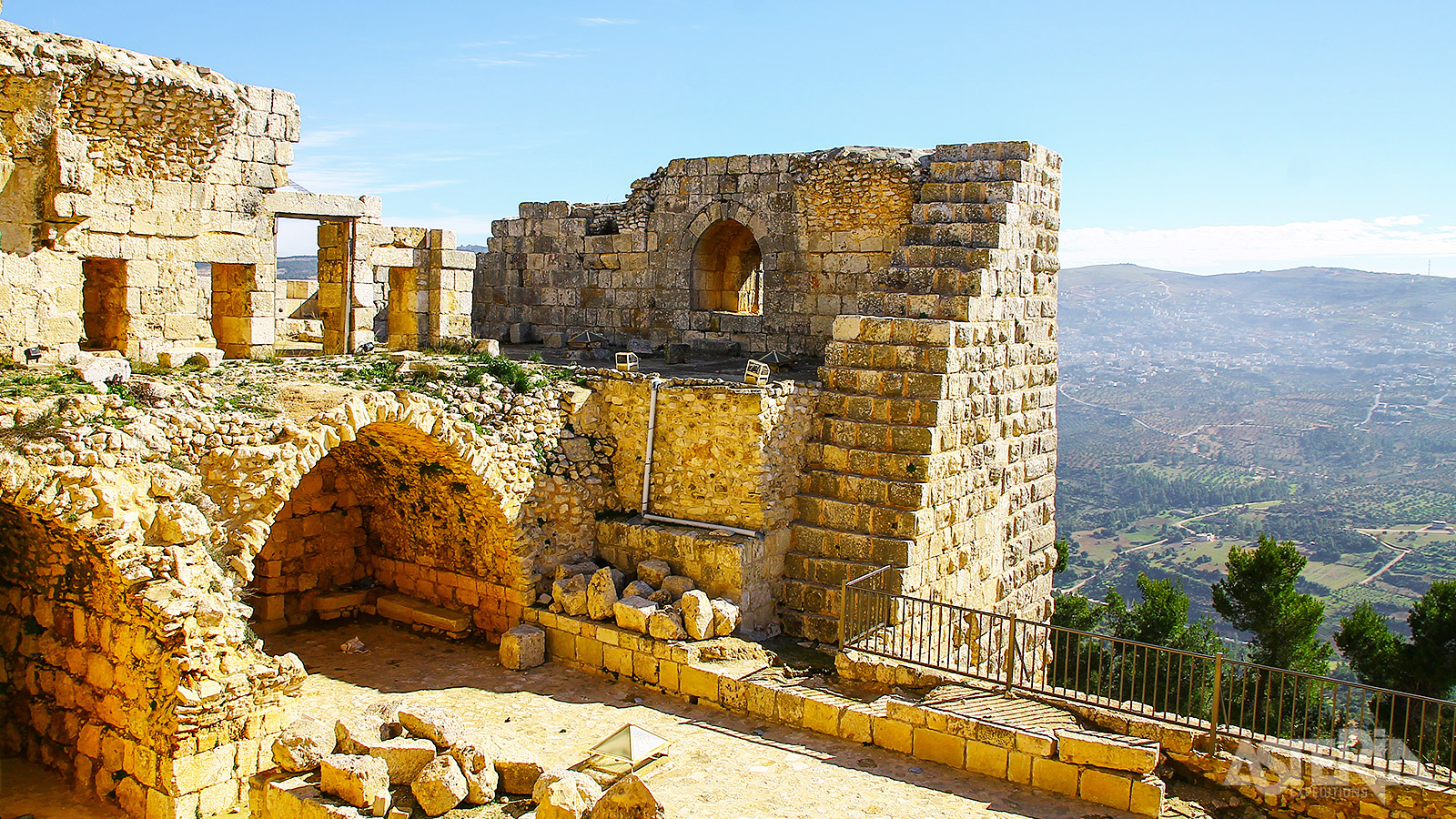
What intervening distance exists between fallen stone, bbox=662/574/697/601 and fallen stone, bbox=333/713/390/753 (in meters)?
3.92

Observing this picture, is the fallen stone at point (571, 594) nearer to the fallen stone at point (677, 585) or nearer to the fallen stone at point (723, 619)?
the fallen stone at point (677, 585)

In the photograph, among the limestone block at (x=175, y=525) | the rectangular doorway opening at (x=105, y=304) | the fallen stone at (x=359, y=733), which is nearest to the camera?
the fallen stone at (x=359, y=733)

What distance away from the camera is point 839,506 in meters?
13.0

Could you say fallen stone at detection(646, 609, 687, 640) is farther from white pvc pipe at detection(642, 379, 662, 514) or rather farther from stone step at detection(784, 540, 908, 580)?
white pvc pipe at detection(642, 379, 662, 514)

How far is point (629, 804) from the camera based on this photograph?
826 cm

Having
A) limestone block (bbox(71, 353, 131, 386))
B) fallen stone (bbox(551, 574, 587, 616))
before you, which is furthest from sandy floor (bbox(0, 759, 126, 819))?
fallen stone (bbox(551, 574, 587, 616))

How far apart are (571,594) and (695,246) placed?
653 cm

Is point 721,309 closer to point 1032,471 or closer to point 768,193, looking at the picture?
point 768,193

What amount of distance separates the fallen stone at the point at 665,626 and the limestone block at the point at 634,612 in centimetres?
5

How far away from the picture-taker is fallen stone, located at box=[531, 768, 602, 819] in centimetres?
849

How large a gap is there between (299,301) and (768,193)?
863 centimetres

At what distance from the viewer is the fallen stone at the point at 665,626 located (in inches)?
480

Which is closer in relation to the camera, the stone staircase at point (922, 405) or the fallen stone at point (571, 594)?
the stone staircase at point (922, 405)

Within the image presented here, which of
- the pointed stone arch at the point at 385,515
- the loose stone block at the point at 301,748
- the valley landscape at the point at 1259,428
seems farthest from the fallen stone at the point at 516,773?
the valley landscape at the point at 1259,428
